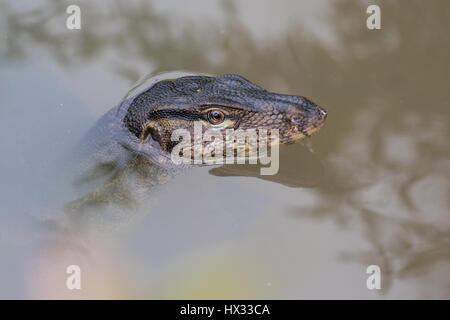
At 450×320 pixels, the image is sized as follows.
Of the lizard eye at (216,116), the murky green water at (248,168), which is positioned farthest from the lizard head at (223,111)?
the murky green water at (248,168)

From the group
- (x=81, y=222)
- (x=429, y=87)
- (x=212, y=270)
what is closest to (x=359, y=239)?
(x=212, y=270)

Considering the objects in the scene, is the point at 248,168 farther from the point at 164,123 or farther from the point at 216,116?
the point at 164,123

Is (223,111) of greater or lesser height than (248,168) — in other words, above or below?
above

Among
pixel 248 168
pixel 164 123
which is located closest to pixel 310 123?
pixel 248 168

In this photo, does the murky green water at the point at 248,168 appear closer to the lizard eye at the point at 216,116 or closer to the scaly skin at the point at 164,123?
the scaly skin at the point at 164,123

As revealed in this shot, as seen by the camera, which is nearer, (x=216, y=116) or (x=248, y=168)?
(x=216, y=116)

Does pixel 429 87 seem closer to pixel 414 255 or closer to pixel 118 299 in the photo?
pixel 414 255

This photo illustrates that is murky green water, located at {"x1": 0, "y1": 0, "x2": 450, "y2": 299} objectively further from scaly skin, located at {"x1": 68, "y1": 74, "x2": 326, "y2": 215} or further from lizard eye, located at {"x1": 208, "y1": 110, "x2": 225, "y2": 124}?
lizard eye, located at {"x1": 208, "y1": 110, "x2": 225, "y2": 124}

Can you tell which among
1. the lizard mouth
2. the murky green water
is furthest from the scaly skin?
the murky green water
